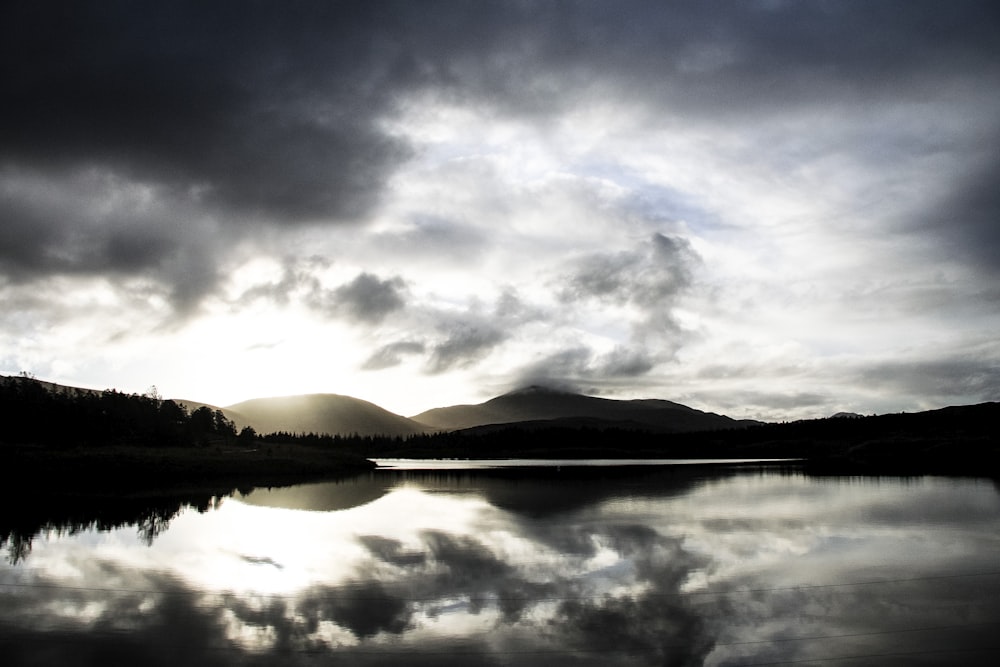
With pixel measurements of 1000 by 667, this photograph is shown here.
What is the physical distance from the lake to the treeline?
73.0 meters

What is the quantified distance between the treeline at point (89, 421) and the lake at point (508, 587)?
73.0 m

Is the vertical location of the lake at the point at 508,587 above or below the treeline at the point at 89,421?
below

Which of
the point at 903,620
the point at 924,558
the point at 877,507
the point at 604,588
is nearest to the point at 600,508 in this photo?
the point at 877,507

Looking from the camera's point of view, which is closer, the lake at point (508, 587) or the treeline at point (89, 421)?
the lake at point (508, 587)

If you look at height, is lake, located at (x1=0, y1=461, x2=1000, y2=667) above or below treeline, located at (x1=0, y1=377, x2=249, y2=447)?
below

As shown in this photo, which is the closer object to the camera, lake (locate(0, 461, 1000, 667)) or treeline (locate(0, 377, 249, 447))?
lake (locate(0, 461, 1000, 667))

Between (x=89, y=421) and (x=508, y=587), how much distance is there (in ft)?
378

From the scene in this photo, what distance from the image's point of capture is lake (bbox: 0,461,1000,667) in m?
15.6

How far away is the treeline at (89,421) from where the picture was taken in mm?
104125

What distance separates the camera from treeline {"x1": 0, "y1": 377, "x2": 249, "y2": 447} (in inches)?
4099

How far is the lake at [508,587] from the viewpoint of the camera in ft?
51.3

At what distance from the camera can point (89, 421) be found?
11481cm

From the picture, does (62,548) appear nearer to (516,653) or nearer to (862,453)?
(516,653)

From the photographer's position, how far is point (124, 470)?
72.7m
